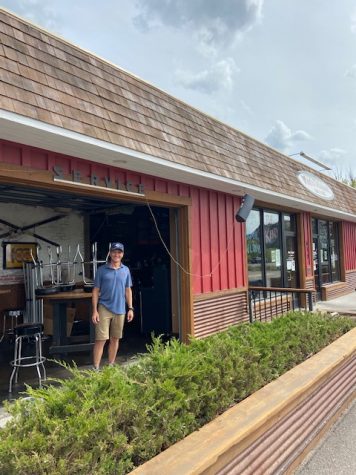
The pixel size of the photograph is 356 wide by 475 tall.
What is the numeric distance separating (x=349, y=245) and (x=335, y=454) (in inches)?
475

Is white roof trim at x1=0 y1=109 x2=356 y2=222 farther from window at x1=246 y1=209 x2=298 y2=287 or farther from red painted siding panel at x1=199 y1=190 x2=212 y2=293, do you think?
window at x1=246 y1=209 x2=298 y2=287

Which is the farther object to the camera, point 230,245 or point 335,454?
point 230,245

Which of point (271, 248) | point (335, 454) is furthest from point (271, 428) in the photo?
point (271, 248)

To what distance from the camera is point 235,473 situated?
2305 millimetres

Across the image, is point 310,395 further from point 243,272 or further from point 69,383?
point 243,272

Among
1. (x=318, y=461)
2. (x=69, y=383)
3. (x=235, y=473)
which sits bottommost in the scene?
(x=318, y=461)

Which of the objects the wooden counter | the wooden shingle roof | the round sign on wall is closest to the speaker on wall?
the wooden shingle roof

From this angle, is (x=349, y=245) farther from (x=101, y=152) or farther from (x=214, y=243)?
(x=101, y=152)

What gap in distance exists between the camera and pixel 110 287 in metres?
4.67

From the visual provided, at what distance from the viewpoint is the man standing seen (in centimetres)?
463

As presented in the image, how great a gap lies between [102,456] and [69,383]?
2.27 feet

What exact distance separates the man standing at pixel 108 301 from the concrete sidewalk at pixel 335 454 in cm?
240

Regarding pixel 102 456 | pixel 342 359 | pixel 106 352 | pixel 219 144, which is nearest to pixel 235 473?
pixel 102 456

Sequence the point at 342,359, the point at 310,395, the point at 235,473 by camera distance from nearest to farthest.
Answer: the point at 235,473 < the point at 310,395 < the point at 342,359
